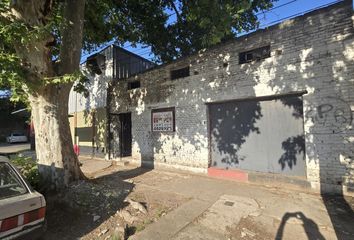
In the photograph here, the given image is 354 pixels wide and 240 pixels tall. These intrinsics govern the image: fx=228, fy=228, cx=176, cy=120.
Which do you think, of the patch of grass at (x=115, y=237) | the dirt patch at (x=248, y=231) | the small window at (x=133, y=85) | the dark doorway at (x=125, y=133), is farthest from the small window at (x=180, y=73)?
the patch of grass at (x=115, y=237)

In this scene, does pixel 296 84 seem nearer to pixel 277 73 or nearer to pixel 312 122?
pixel 277 73

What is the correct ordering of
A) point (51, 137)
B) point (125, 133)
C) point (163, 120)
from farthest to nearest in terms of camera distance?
point (125, 133)
point (163, 120)
point (51, 137)

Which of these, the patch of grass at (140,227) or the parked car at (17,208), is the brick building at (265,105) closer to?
the patch of grass at (140,227)

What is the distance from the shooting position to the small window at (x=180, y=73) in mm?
9032

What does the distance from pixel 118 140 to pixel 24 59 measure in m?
6.48

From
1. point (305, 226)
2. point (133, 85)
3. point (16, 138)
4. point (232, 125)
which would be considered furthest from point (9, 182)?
point (16, 138)

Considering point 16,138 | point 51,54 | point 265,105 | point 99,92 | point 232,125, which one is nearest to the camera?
point 51,54

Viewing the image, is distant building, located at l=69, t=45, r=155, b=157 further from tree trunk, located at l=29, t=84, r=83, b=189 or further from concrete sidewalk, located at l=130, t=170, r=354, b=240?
concrete sidewalk, located at l=130, t=170, r=354, b=240

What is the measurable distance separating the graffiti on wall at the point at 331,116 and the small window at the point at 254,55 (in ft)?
7.14

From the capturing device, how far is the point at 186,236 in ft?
12.8

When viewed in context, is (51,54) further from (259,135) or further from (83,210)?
(259,135)

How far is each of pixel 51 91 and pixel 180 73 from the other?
4.94m

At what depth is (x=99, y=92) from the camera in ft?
41.0

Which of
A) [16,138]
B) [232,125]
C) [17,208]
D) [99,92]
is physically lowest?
[16,138]
